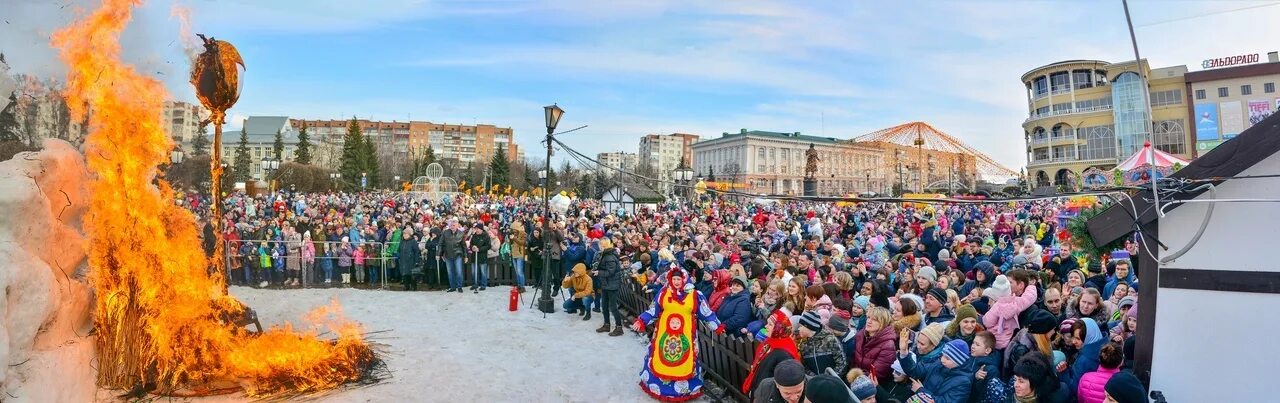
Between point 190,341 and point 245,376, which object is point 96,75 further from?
point 245,376

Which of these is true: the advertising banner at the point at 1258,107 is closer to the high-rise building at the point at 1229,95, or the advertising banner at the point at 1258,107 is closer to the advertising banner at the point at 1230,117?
the high-rise building at the point at 1229,95

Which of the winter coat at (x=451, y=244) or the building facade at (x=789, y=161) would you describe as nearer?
the winter coat at (x=451, y=244)

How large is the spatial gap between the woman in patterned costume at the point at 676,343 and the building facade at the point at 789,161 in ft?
349

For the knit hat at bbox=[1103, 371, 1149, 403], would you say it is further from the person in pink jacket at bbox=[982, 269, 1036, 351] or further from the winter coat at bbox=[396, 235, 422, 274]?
the winter coat at bbox=[396, 235, 422, 274]

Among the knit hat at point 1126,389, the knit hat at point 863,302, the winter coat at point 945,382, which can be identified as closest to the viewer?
the knit hat at point 1126,389

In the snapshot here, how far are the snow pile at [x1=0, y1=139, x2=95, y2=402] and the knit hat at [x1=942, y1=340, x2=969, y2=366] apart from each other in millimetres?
6381

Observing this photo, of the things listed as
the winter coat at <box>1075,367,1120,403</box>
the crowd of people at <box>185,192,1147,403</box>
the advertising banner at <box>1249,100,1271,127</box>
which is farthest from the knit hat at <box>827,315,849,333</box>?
the advertising banner at <box>1249,100,1271,127</box>

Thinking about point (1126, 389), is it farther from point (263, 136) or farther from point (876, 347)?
point (263, 136)

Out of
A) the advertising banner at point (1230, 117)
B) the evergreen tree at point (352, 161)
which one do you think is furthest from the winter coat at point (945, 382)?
the advertising banner at point (1230, 117)

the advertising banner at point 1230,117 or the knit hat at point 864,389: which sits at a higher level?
the advertising banner at point 1230,117

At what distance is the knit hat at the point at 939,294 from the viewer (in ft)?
20.2

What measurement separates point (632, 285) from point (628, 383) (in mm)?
3591

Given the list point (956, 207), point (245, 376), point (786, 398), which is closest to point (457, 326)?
point (245, 376)

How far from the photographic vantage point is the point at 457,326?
10.6 meters
